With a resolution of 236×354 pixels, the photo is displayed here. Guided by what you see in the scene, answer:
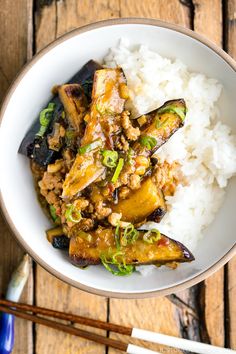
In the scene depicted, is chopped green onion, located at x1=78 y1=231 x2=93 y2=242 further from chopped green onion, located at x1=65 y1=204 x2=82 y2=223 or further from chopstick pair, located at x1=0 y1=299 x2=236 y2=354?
chopstick pair, located at x1=0 y1=299 x2=236 y2=354

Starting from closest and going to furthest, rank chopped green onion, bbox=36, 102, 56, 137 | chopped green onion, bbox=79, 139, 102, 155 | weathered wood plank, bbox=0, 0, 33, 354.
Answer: chopped green onion, bbox=79, 139, 102, 155 < chopped green onion, bbox=36, 102, 56, 137 < weathered wood plank, bbox=0, 0, 33, 354

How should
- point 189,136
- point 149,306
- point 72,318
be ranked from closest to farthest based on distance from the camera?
1. point 189,136
2. point 72,318
3. point 149,306

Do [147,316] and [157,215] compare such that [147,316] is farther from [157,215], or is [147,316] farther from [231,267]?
[157,215]

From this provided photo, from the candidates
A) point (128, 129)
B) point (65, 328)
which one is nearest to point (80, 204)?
point (128, 129)

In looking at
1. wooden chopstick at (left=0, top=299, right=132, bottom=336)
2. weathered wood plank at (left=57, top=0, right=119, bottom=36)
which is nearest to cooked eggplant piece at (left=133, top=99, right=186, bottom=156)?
weathered wood plank at (left=57, top=0, right=119, bottom=36)

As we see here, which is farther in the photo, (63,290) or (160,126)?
(63,290)

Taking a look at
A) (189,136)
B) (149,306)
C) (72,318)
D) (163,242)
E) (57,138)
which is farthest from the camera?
(149,306)

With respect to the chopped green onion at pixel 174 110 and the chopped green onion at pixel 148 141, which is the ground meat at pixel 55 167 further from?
the chopped green onion at pixel 174 110
